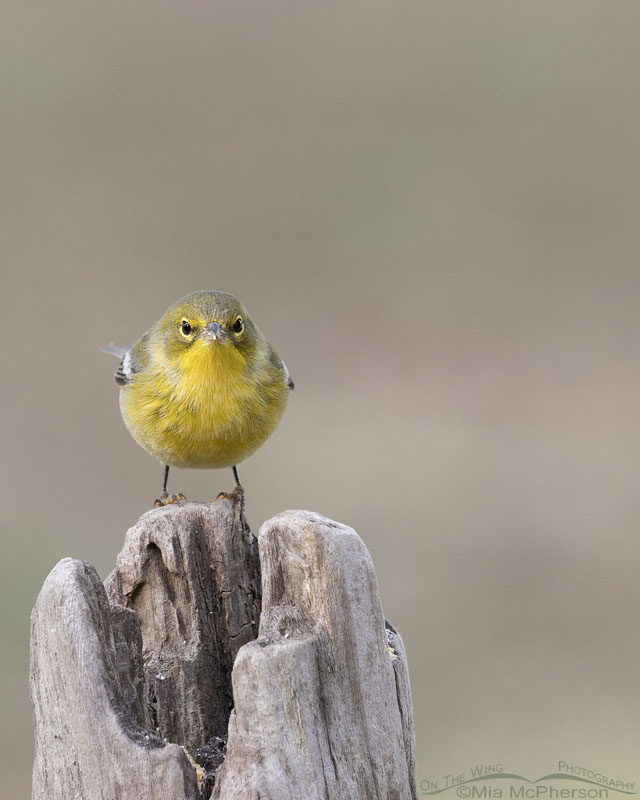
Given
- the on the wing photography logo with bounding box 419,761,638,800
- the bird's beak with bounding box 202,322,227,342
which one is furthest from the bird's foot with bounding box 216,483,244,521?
the on the wing photography logo with bounding box 419,761,638,800

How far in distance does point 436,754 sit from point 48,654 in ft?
11.9

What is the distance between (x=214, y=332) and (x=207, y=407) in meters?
0.23

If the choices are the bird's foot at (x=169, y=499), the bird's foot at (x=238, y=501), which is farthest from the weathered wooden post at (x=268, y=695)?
the bird's foot at (x=169, y=499)

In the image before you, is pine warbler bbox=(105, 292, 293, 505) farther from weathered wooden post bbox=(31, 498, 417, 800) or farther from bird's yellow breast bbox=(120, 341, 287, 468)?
weathered wooden post bbox=(31, 498, 417, 800)

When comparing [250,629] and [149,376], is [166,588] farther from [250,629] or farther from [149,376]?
[149,376]

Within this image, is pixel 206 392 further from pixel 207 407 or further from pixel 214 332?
pixel 214 332

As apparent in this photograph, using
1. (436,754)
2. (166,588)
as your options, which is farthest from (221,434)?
(436,754)

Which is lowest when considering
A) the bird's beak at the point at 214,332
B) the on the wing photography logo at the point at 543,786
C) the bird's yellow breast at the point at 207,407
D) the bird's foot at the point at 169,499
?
the on the wing photography logo at the point at 543,786

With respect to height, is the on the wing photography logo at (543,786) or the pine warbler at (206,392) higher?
the pine warbler at (206,392)

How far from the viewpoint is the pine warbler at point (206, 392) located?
291 centimetres

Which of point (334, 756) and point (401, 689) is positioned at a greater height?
point (401, 689)

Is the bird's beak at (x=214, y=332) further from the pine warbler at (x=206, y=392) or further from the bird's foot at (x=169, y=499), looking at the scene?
the bird's foot at (x=169, y=499)

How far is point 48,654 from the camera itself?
1.79 metres

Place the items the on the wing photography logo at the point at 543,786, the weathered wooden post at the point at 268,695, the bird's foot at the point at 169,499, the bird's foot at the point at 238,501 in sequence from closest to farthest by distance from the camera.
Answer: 1. the weathered wooden post at the point at 268,695
2. the bird's foot at the point at 238,501
3. the bird's foot at the point at 169,499
4. the on the wing photography logo at the point at 543,786
